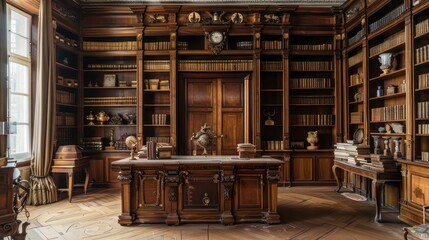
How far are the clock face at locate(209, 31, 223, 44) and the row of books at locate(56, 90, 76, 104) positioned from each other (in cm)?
305

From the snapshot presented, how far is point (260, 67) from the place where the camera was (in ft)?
19.6

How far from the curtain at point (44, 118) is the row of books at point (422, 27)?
18.3 feet

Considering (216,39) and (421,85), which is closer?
(421,85)

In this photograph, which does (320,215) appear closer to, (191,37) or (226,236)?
(226,236)

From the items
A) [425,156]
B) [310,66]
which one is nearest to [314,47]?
[310,66]

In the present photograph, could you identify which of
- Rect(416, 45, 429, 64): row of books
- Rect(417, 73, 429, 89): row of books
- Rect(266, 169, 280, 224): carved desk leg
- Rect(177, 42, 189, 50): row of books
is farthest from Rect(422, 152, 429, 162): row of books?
Rect(177, 42, 189, 50): row of books

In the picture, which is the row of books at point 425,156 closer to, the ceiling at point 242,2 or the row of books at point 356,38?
the row of books at point 356,38

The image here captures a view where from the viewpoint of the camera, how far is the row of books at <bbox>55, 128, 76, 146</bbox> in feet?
17.7

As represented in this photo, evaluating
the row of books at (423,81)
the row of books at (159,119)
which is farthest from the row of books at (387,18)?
the row of books at (159,119)

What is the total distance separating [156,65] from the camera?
19.7ft

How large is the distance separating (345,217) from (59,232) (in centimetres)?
365

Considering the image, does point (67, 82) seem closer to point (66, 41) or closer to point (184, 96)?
point (66, 41)

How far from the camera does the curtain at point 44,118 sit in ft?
15.1

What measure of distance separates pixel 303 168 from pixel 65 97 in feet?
16.3
